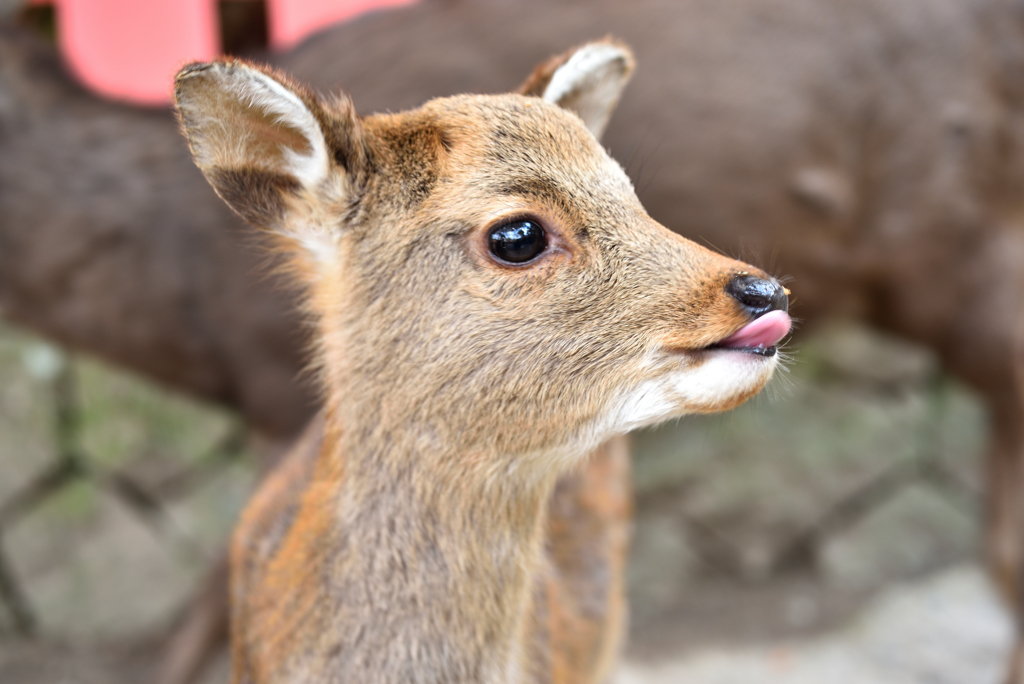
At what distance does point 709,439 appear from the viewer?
5.09m

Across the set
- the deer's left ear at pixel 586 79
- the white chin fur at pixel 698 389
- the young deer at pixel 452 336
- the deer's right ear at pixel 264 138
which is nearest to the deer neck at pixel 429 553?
the young deer at pixel 452 336

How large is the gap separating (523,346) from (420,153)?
42cm

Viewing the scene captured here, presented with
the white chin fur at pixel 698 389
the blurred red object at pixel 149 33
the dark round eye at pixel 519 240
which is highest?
the blurred red object at pixel 149 33

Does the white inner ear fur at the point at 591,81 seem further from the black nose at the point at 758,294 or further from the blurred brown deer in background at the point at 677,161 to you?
the blurred brown deer in background at the point at 677,161

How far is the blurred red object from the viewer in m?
3.78

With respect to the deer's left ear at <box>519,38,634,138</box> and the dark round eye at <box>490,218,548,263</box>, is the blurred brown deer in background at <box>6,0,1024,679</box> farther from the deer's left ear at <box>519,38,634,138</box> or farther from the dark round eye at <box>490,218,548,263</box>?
the dark round eye at <box>490,218,548,263</box>

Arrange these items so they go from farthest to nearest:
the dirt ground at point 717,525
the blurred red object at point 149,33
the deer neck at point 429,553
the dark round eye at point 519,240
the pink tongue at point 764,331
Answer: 1. the dirt ground at point 717,525
2. the blurred red object at point 149,33
3. the deer neck at point 429,553
4. the dark round eye at point 519,240
5. the pink tongue at point 764,331

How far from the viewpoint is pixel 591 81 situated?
7.04 feet

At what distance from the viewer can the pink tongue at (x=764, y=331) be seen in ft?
5.23

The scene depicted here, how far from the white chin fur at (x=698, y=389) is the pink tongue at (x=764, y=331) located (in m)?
0.02

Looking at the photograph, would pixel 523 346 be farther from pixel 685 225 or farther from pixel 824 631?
pixel 824 631

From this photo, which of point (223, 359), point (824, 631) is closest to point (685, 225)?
point (223, 359)

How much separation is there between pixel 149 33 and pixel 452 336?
2.71 metres

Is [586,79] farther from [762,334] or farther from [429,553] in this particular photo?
[429,553]
